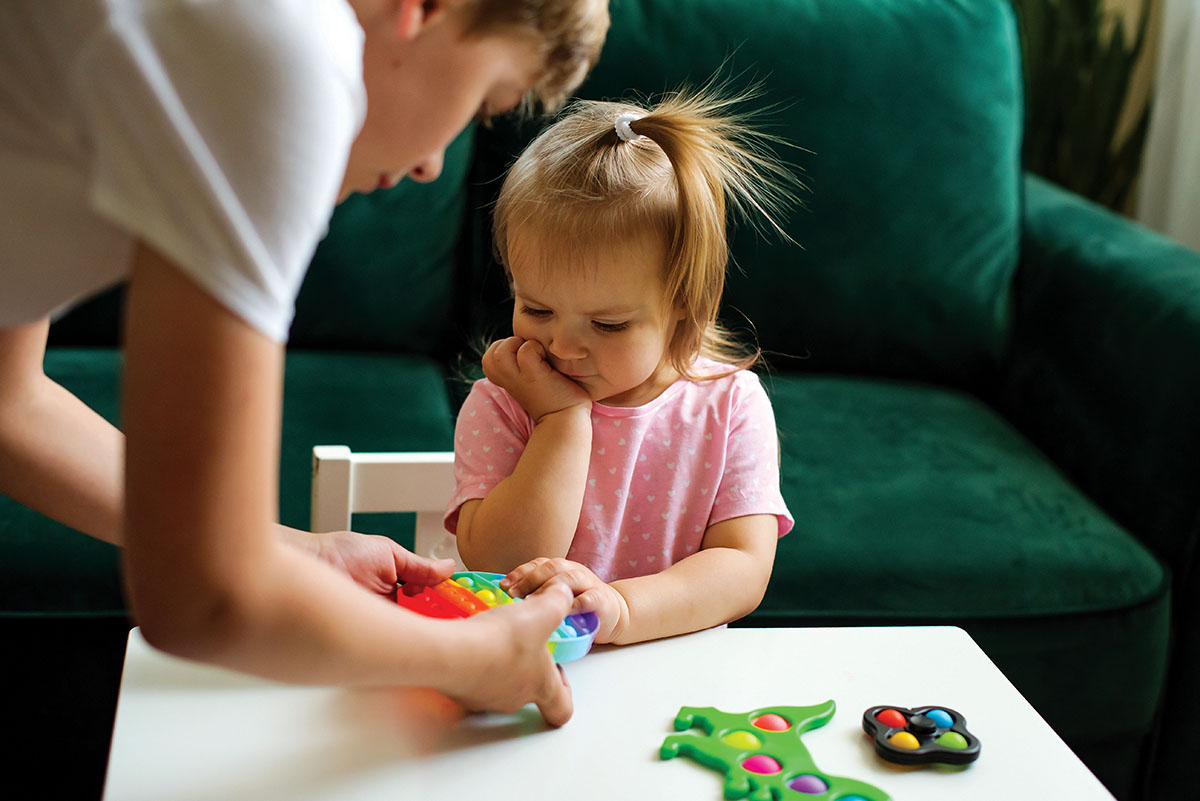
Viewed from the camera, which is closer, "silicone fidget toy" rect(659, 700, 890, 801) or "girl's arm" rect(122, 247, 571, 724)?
"girl's arm" rect(122, 247, 571, 724)

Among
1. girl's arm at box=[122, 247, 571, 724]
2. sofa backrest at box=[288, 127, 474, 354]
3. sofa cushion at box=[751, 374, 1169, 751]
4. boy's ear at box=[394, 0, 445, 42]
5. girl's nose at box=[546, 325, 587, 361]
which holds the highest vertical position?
boy's ear at box=[394, 0, 445, 42]

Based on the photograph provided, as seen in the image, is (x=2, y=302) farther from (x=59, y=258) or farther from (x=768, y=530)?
(x=768, y=530)

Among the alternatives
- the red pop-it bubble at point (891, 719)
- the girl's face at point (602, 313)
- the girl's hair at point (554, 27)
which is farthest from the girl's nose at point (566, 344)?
the red pop-it bubble at point (891, 719)

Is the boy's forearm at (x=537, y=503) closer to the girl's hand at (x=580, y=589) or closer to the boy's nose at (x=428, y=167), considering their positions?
the girl's hand at (x=580, y=589)

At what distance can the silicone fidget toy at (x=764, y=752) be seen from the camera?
0.62 meters

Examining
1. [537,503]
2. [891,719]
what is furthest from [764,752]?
[537,503]

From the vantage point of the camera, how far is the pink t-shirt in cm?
98

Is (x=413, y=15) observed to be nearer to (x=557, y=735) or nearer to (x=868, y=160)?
(x=557, y=735)

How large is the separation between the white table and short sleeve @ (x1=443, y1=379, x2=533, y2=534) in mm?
237

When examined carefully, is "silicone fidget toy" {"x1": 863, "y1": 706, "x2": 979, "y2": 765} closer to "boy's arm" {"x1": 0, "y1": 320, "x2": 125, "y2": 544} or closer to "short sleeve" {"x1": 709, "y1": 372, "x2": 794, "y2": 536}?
"short sleeve" {"x1": 709, "y1": 372, "x2": 794, "y2": 536}

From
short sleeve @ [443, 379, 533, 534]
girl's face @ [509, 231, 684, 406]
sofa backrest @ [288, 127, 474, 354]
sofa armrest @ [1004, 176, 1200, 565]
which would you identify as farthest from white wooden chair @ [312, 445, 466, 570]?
sofa armrest @ [1004, 176, 1200, 565]

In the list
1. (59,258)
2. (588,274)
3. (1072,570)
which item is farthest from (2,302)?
(1072,570)

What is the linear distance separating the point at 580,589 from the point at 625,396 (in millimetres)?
270

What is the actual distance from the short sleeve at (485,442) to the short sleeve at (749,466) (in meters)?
0.17
